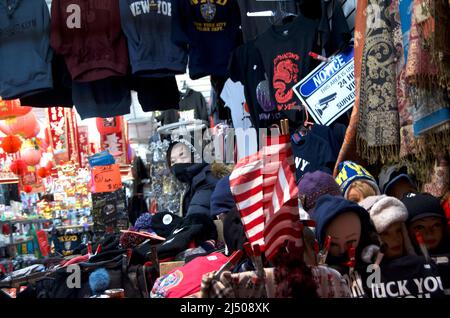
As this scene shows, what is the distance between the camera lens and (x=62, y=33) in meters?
3.80

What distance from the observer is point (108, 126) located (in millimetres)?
7770

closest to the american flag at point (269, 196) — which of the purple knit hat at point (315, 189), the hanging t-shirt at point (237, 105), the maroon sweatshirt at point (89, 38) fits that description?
the purple knit hat at point (315, 189)

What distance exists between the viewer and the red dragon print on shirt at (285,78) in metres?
3.77

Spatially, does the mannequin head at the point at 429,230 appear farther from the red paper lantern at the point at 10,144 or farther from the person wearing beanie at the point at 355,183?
the red paper lantern at the point at 10,144

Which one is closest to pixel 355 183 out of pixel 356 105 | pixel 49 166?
pixel 356 105

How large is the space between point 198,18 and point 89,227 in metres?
4.75

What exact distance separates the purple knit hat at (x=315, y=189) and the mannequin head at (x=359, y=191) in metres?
0.07

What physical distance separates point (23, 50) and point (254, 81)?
1.56 meters

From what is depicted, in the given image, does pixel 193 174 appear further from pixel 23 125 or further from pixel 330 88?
pixel 23 125

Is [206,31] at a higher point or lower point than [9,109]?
higher

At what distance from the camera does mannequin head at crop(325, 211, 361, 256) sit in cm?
189
